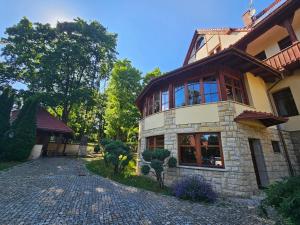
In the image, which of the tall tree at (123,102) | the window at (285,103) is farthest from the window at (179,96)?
the tall tree at (123,102)

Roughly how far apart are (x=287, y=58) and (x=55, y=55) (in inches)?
932

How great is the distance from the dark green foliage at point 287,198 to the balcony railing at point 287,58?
8313 mm

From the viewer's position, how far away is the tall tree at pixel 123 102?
21.4m

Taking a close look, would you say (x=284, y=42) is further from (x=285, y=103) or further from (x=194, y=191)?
(x=194, y=191)

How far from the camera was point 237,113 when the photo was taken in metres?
8.38

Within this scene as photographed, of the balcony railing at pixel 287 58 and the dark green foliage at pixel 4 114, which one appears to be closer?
the balcony railing at pixel 287 58

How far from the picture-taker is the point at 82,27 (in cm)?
2344

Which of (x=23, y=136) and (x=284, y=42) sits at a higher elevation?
(x=284, y=42)

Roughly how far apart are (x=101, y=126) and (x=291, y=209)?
32715 millimetres

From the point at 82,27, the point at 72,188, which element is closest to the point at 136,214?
the point at 72,188

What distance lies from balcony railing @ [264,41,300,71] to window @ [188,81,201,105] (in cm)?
495

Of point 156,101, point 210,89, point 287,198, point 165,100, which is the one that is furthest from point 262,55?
point 287,198

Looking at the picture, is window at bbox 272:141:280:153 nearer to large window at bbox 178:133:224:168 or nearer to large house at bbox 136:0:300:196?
large house at bbox 136:0:300:196

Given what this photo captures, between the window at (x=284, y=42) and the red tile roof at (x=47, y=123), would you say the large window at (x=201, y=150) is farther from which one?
the red tile roof at (x=47, y=123)
